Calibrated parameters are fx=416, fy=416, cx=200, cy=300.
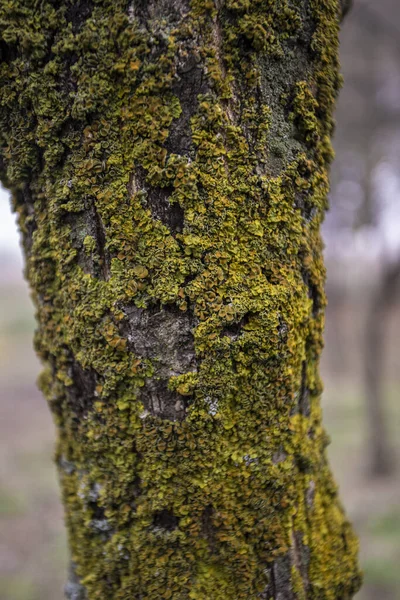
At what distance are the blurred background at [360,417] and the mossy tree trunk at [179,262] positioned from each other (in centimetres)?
381

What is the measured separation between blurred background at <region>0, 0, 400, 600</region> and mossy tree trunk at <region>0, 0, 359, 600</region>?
381 centimetres

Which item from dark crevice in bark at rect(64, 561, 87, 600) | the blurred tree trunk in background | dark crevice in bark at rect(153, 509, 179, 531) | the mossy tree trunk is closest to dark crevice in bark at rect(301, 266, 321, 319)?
the mossy tree trunk

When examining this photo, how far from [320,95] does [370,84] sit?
6.02m

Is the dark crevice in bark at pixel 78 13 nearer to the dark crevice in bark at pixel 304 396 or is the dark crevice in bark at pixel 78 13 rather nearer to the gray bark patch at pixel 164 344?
the gray bark patch at pixel 164 344

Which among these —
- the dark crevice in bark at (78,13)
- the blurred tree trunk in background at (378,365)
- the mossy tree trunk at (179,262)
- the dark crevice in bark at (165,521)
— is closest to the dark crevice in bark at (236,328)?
the mossy tree trunk at (179,262)

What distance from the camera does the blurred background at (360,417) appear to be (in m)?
4.45

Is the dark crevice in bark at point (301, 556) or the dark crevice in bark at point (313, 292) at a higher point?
the dark crevice in bark at point (313, 292)

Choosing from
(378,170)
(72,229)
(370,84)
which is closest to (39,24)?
(72,229)

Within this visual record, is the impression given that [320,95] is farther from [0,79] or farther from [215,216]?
[0,79]

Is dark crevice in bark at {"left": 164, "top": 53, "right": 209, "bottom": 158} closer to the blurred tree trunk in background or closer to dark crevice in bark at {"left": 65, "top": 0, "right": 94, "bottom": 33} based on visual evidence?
dark crevice in bark at {"left": 65, "top": 0, "right": 94, "bottom": 33}

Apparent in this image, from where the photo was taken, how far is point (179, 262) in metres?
0.90

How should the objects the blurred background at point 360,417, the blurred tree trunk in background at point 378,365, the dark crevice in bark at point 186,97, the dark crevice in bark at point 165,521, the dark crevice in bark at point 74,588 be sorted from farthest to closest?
the blurred tree trunk in background at point 378,365, the blurred background at point 360,417, the dark crevice in bark at point 74,588, the dark crevice in bark at point 165,521, the dark crevice in bark at point 186,97

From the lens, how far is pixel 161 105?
0.87 meters

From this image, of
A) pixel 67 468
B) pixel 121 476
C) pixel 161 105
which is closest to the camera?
pixel 161 105
